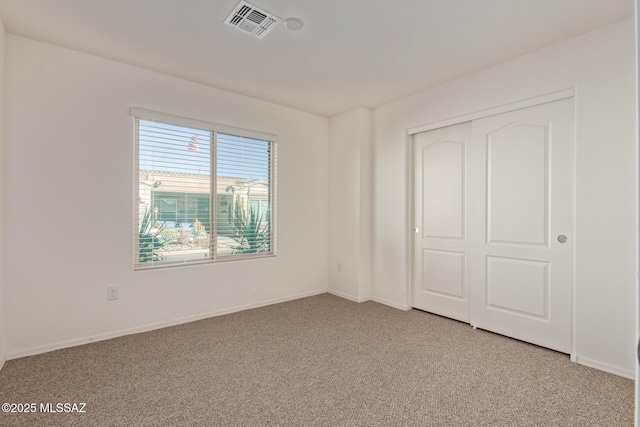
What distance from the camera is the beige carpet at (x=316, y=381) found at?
1.83 m

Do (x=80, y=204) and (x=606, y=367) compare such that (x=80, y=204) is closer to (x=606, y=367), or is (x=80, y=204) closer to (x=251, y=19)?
(x=251, y=19)

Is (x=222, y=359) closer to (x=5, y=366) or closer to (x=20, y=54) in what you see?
(x=5, y=366)

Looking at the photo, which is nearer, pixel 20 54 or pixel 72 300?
pixel 20 54

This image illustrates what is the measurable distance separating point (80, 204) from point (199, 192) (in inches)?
40.9

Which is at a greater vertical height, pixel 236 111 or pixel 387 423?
pixel 236 111

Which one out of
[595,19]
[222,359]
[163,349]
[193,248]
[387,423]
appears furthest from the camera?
[193,248]

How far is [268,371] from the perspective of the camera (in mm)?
2342

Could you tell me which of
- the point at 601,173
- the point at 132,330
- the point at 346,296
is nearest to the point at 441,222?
the point at 601,173

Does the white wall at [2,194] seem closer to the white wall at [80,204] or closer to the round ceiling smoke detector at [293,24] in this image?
the white wall at [80,204]

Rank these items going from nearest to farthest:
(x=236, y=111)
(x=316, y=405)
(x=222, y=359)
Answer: (x=316, y=405) → (x=222, y=359) → (x=236, y=111)

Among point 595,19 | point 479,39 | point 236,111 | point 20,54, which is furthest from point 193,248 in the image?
point 595,19

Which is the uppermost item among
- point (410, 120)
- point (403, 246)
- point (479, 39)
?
point (479, 39)

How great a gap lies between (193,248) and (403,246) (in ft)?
7.65

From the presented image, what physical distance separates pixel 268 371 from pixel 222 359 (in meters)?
0.42
